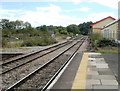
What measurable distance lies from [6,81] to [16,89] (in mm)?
1369

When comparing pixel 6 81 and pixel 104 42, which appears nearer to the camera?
pixel 6 81

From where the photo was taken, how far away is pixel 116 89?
5223 mm

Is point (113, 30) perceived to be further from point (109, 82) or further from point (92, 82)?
point (92, 82)

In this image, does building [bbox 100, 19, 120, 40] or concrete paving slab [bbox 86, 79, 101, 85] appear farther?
building [bbox 100, 19, 120, 40]

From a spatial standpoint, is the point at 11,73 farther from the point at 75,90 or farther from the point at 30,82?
the point at 75,90

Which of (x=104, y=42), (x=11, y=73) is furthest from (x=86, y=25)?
(x=11, y=73)

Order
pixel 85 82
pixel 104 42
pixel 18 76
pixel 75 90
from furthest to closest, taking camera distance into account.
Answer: pixel 104 42
pixel 18 76
pixel 85 82
pixel 75 90

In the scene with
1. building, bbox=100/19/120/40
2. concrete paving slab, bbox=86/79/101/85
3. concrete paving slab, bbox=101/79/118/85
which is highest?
building, bbox=100/19/120/40

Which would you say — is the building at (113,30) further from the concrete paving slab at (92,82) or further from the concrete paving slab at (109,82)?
the concrete paving slab at (92,82)

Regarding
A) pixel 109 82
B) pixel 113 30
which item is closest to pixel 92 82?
pixel 109 82

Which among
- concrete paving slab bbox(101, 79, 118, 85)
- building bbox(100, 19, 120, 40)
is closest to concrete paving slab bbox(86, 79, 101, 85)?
concrete paving slab bbox(101, 79, 118, 85)

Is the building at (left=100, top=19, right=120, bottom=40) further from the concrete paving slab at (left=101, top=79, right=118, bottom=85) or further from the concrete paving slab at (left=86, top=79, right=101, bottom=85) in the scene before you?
the concrete paving slab at (left=86, top=79, right=101, bottom=85)

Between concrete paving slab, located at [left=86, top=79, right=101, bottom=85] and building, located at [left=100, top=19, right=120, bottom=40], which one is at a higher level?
building, located at [left=100, top=19, right=120, bottom=40]

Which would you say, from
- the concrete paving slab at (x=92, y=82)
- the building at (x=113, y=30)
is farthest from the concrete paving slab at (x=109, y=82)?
the building at (x=113, y=30)
